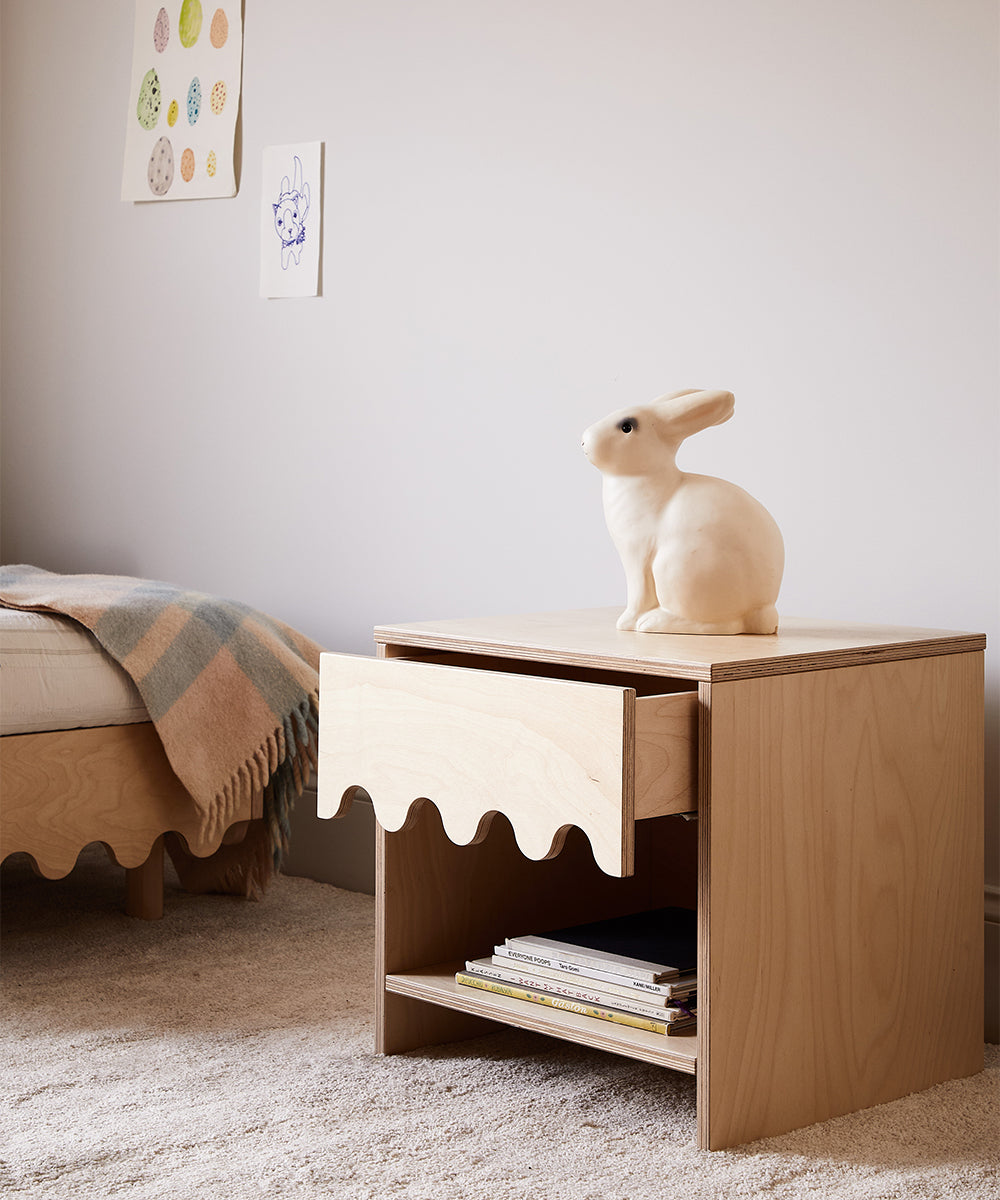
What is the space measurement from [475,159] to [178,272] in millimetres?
770

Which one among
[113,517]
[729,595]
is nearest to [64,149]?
[113,517]

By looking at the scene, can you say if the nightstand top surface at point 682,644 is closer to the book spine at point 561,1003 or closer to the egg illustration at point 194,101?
the book spine at point 561,1003

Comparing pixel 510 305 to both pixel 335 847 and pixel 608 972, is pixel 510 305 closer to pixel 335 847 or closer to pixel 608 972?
pixel 335 847

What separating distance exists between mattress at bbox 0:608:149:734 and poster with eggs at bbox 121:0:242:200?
1.03 metres

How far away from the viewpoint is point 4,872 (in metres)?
2.26

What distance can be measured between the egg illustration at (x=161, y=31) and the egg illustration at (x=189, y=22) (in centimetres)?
4

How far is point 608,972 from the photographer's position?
1.39 m

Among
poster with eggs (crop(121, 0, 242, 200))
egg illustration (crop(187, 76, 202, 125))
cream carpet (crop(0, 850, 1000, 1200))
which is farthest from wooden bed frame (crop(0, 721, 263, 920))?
egg illustration (crop(187, 76, 202, 125))

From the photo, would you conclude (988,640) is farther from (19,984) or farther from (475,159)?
(19,984)

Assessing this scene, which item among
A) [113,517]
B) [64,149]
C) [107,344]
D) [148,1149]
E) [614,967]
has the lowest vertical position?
[148,1149]

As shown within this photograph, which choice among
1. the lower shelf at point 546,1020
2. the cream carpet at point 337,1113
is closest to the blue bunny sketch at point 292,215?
the cream carpet at point 337,1113

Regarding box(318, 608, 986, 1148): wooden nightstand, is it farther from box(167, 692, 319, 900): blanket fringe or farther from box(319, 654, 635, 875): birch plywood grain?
box(167, 692, 319, 900): blanket fringe

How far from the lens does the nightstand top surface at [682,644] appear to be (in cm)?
127

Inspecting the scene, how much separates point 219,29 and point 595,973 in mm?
1879
